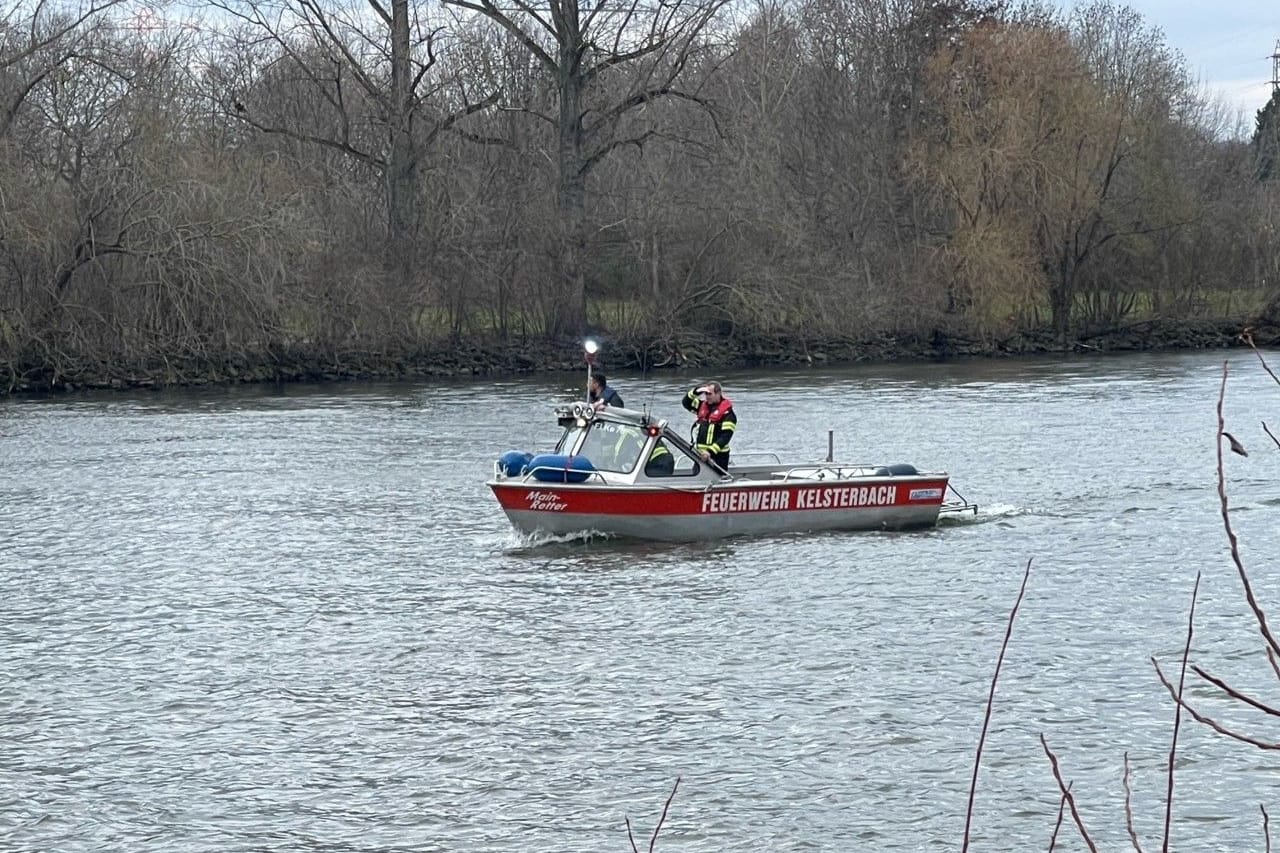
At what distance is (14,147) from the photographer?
143ft

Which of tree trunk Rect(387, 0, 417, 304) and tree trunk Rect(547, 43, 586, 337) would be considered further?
tree trunk Rect(547, 43, 586, 337)

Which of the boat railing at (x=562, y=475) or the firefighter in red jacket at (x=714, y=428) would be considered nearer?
the boat railing at (x=562, y=475)

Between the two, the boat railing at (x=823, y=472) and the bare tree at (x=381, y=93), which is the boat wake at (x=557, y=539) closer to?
the boat railing at (x=823, y=472)

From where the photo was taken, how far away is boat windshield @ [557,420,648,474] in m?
20.3

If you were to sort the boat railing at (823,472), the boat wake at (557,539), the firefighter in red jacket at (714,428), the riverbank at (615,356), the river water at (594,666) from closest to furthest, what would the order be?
the river water at (594,666) → the firefighter in red jacket at (714,428) → the boat wake at (557,539) → the boat railing at (823,472) → the riverbank at (615,356)

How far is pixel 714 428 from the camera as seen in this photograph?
66.6 ft

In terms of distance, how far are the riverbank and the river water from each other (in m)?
16.5

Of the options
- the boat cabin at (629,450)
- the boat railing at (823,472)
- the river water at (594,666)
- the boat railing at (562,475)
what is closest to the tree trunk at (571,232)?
the river water at (594,666)

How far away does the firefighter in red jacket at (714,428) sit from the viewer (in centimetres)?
2028

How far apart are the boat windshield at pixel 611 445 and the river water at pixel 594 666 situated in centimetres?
98

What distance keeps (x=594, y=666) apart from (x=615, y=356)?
1543 inches

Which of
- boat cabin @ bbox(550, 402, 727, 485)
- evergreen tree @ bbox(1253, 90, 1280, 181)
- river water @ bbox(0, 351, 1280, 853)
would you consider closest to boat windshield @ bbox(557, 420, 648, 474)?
boat cabin @ bbox(550, 402, 727, 485)

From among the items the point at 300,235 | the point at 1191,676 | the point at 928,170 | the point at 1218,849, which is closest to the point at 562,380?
the point at 300,235

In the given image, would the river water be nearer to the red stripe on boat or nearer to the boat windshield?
the red stripe on boat
